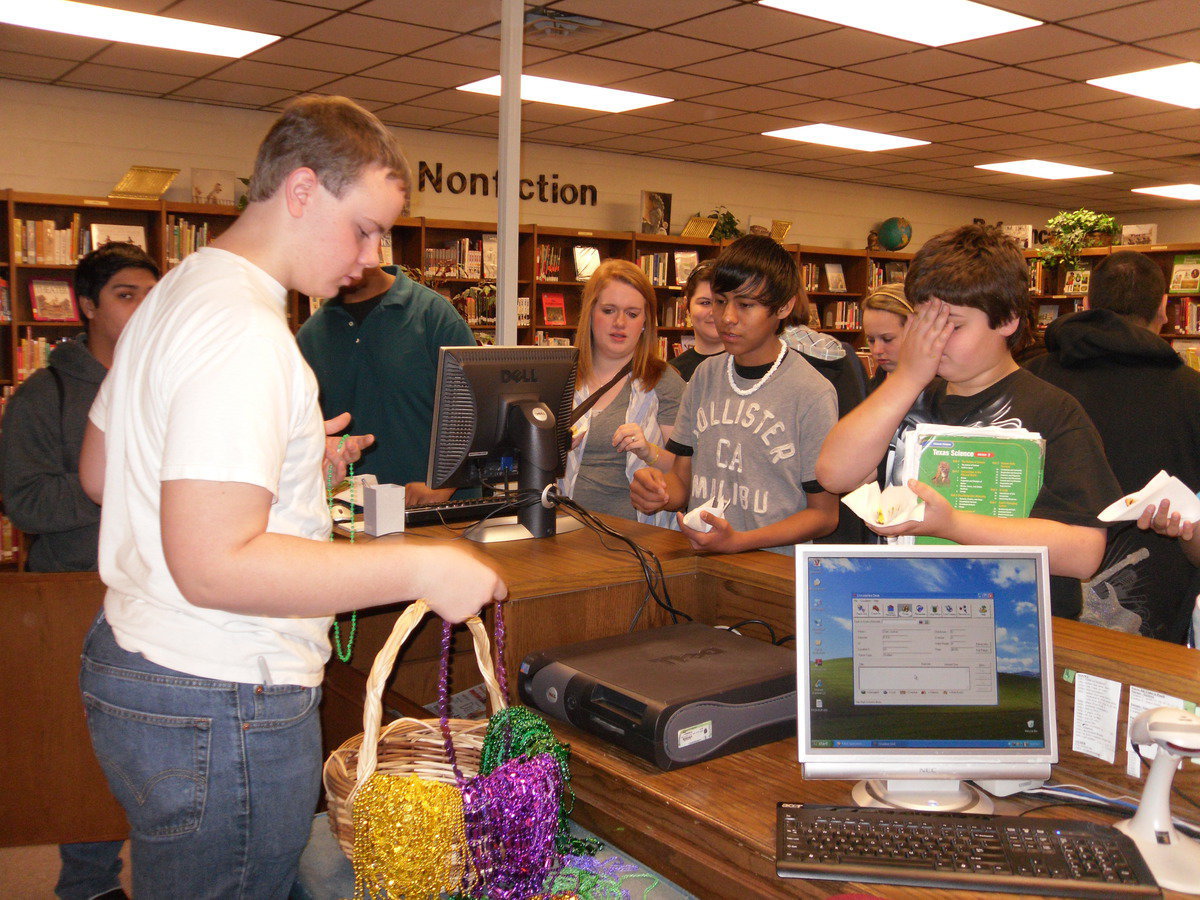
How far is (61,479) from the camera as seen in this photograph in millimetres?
2379

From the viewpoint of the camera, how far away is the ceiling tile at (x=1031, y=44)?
4.80 m

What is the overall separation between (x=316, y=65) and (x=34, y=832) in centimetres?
468

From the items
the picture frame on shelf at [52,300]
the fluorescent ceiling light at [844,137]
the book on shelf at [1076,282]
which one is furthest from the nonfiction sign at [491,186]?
the book on shelf at [1076,282]

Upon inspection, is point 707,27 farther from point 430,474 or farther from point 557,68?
point 430,474

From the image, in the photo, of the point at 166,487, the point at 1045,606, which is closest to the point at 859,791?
the point at 1045,606

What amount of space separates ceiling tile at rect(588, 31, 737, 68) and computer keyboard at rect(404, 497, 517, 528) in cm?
362

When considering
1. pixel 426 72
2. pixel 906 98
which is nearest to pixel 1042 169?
pixel 906 98

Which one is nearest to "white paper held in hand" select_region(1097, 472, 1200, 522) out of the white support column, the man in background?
the man in background

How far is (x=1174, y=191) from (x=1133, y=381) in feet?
28.7

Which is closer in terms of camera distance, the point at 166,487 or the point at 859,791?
the point at 166,487

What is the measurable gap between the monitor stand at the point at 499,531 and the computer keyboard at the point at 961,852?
960 millimetres

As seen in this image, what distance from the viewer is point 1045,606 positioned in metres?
1.32

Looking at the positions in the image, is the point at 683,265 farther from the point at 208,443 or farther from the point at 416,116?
the point at 208,443

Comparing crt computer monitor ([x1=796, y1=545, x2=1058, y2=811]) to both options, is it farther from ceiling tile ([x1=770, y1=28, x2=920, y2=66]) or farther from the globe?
the globe
